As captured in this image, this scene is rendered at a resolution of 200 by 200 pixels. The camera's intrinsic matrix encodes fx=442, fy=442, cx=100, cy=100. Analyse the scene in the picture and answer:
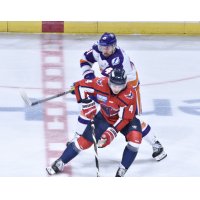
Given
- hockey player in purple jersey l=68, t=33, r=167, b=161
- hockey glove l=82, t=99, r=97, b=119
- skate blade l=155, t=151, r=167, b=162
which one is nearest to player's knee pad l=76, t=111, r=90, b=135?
hockey player in purple jersey l=68, t=33, r=167, b=161

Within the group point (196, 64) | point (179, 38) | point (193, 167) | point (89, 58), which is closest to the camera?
point (193, 167)

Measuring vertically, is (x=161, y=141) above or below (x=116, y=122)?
below

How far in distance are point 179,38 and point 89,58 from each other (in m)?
2.98

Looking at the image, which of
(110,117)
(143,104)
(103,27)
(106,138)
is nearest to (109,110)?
(110,117)

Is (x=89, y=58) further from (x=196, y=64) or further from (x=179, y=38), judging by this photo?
(x=179, y=38)

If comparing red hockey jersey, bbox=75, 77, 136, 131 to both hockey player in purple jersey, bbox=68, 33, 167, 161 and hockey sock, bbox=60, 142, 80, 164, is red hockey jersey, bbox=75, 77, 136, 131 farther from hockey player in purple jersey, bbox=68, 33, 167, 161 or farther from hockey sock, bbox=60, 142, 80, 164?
hockey sock, bbox=60, 142, 80, 164

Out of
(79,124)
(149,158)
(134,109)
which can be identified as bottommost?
(149,158)

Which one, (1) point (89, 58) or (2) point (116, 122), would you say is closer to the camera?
(2) point (116, 122)

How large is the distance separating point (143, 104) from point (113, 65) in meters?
1.15

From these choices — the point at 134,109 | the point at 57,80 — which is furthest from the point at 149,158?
the point at 57,80

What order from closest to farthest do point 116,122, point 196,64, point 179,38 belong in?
point 116,122, point 196,64, point 179,38

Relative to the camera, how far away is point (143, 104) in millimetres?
4688

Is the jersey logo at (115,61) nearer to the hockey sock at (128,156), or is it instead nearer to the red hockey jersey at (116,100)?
the red hockey jersey at (116,100)

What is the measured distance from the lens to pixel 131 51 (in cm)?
604
